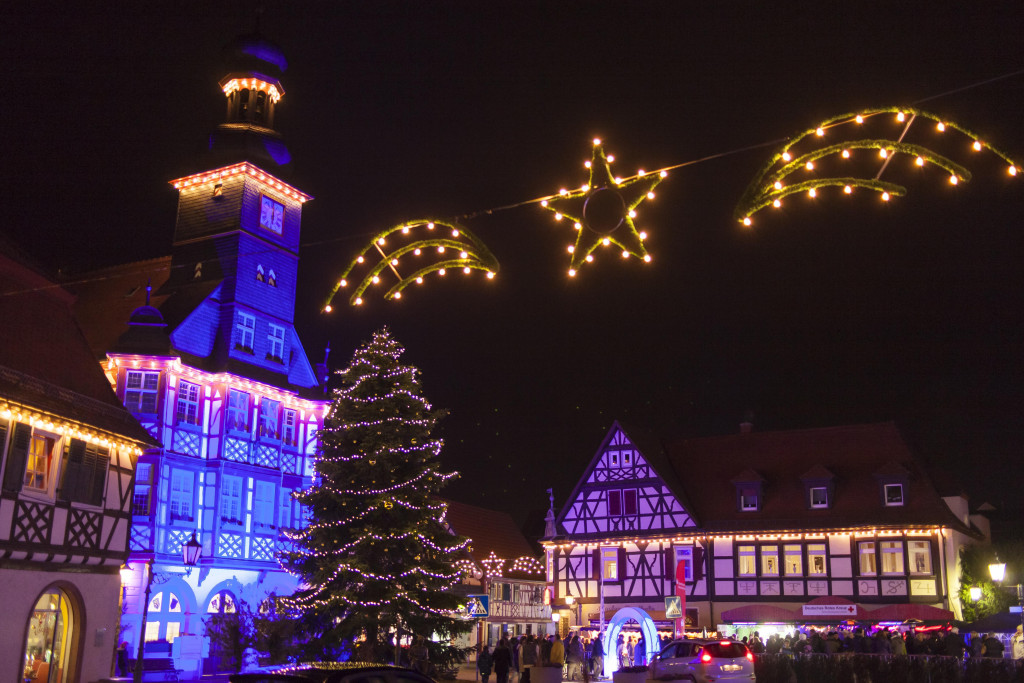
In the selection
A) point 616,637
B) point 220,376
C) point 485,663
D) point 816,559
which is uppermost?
point 220,376

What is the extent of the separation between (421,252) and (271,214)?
27.3 m

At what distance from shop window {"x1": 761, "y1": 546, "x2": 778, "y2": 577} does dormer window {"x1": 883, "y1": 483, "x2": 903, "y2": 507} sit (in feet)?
16.8

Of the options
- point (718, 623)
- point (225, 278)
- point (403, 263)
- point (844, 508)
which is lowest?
point (718, 623)

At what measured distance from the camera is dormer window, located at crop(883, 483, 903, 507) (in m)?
39.8

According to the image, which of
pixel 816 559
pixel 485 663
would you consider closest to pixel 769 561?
pixel 816 559

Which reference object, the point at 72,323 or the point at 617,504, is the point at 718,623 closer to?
the point at 617,504

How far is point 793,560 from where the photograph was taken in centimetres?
4125

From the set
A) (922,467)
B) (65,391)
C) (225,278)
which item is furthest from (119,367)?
(922,467)

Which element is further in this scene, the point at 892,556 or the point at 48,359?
the point at 892,556

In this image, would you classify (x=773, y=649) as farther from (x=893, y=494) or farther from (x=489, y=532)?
(x=489, y=532)

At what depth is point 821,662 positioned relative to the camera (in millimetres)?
21484

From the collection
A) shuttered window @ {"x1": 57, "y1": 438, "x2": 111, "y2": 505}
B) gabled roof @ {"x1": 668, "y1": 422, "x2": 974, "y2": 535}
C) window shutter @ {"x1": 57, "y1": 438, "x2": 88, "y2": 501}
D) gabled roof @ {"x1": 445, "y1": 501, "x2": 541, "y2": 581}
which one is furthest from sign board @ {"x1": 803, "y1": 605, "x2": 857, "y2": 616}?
window shutter @ {"x1": 57, "y1": 438, "x2": 88, "y2": 501}

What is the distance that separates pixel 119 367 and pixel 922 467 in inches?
1286

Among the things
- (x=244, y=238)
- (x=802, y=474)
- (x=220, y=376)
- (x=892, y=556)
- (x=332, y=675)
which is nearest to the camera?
(x=332, y=675)
